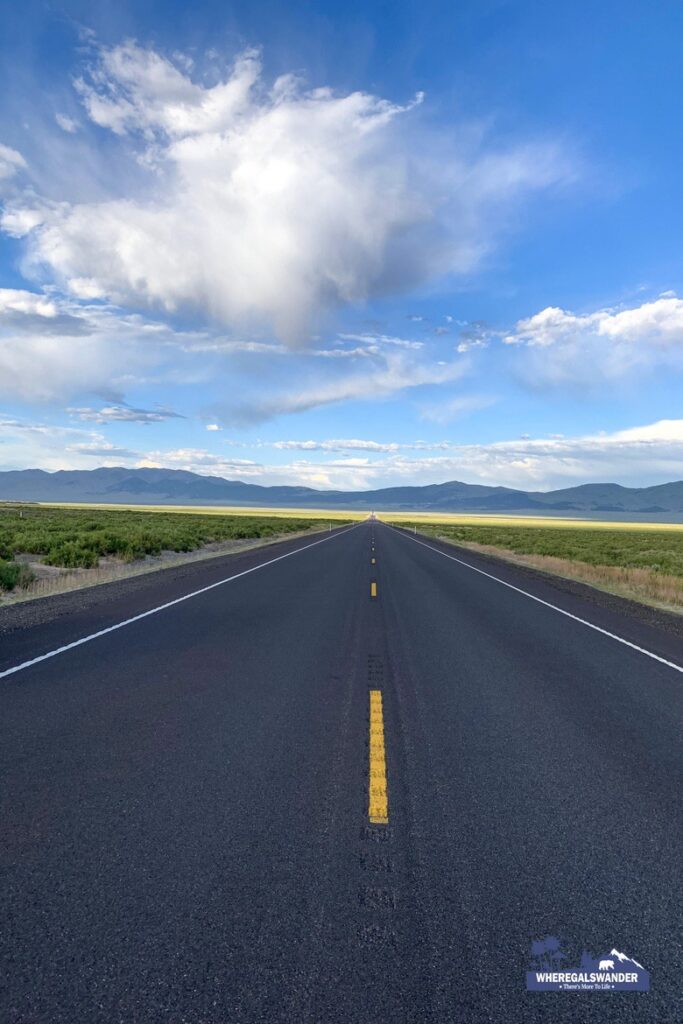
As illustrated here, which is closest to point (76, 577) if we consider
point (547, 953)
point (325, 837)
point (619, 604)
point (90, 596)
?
point (90, 596)

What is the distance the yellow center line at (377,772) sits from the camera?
168 inches

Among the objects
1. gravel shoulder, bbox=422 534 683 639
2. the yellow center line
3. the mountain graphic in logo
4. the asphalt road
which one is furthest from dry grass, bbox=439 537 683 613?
the mountain graphic in logo

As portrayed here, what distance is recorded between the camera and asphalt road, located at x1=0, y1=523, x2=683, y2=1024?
2695 mm

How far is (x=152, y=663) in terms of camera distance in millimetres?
8180

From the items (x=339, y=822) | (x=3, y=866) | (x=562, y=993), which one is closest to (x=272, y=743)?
(x=339, y=822)

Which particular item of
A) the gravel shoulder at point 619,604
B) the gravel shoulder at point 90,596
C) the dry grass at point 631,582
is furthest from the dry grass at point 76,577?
the dry grass at point 631,582

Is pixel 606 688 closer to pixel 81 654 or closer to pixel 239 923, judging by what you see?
pixel 239 923

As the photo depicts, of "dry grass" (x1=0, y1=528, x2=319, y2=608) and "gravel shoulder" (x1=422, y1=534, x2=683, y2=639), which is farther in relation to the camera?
"dry grass" (x1=0, y1=528, x2=319, y2=608)

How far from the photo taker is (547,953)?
2.95 m

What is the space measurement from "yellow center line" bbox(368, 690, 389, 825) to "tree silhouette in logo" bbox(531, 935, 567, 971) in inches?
50.8

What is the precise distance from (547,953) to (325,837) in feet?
4.68

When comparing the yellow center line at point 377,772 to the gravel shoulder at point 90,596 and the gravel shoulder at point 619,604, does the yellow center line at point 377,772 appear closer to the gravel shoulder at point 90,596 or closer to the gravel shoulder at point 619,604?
the gravel shoulder at point 90,596

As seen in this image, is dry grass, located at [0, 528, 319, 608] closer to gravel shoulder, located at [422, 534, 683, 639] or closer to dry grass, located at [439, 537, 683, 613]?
gravel shoulder, located at [422, 534, 683, 639]

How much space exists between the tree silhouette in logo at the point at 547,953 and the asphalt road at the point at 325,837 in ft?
0.16
